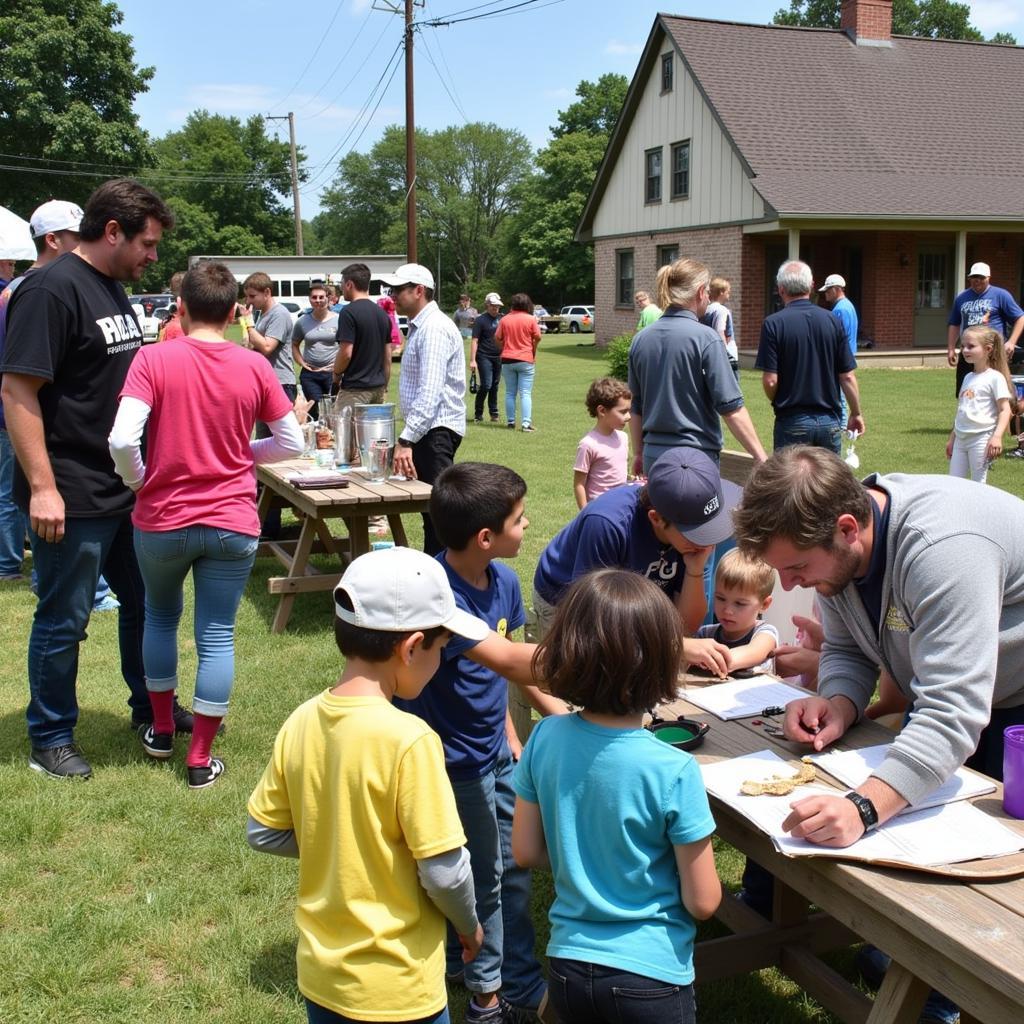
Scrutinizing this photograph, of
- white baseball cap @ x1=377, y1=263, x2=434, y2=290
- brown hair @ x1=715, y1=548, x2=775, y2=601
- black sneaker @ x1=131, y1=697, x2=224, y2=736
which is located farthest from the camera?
white baseball cap @ x1=377, y1=263, x2=434, y2=290

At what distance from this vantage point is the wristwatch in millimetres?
2074

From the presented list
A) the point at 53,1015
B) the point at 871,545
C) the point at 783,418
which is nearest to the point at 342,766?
the point at 871,545

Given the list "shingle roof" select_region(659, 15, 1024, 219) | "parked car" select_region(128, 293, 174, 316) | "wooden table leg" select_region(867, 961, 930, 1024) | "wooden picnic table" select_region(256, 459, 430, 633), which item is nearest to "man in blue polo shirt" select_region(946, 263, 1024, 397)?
"wooden picnic table" select_region(256, 459, 430, 633)

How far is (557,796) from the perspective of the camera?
2072 mm

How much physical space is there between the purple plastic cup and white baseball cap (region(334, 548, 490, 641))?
3.77ft

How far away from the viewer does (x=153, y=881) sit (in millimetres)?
3609

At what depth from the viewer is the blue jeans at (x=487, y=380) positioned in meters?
15.7

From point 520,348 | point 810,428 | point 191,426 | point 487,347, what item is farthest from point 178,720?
point 487,347

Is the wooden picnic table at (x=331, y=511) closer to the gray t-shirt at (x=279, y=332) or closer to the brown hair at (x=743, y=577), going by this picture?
the brown hair at (x=743, y=577)

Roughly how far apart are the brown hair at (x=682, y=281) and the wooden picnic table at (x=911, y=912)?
11.5 feet

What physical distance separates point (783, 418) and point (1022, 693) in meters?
4.66

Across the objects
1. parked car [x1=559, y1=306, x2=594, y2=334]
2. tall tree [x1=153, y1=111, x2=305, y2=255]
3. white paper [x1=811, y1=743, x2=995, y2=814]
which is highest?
tall tree [x1=153, y1=111, x2=305, y2=255]

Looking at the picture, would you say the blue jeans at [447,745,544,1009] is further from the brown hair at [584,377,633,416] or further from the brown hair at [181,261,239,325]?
the brown hair at [584,377,633,416]

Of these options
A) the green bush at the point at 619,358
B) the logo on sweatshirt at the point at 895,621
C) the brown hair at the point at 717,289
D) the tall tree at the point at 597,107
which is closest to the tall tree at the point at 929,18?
the tall tree at the point at 597,107
